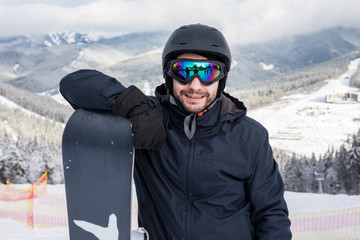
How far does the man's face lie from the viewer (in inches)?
75.7

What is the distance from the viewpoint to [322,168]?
36688 mm

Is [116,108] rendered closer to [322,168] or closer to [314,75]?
[322,168]

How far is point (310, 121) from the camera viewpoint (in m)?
121

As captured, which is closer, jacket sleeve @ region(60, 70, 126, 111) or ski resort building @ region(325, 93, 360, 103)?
jacket sleeve @ region(60, 70, 126, 111)

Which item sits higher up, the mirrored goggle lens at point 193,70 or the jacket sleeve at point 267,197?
the mirrored goggle lens at point 193,70

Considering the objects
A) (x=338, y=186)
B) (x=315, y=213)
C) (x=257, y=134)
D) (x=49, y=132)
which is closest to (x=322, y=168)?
(x=338, y=186)

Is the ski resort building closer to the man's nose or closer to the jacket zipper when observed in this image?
the man's nose

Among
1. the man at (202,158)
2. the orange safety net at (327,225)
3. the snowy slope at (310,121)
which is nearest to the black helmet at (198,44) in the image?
the man at (202,158)

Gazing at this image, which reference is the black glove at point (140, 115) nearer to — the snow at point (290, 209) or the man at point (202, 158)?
the man at point (202, 158)

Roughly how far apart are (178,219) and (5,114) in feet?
307

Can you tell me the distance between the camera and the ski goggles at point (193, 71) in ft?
6.49

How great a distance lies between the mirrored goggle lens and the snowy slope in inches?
3481

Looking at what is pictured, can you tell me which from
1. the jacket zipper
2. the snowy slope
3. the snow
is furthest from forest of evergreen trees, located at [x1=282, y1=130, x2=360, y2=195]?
the snowy slope

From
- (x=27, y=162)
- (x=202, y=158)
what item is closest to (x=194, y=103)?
(x=202, y=158)
